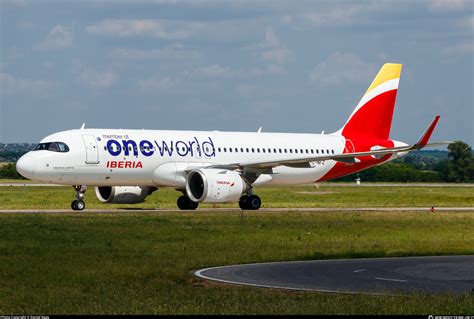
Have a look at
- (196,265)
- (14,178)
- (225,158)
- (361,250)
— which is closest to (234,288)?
(196,265)

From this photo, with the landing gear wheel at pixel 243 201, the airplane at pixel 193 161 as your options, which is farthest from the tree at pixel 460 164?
the landing gear wheel at pixel 243 201

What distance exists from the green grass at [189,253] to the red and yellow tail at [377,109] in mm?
12017

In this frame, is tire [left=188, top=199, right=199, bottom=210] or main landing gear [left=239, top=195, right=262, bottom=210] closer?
main landing gear [left=239, top=195, right=262, bottom=210]

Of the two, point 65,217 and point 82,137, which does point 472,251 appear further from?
point 82,137

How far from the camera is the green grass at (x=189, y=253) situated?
21297mm

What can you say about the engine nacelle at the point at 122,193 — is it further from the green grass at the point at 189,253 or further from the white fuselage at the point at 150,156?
the green grass at the point at 189,253

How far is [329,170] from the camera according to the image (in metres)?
60.8

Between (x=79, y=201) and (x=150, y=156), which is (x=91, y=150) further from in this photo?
(x=150, y=156)

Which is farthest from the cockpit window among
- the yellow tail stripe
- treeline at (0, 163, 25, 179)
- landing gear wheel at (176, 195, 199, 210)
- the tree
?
the tree

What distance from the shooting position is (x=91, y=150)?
51.6m

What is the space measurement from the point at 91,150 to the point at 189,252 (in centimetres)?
1996

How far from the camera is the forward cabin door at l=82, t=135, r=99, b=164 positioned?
5144cm

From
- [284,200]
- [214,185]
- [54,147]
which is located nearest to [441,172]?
[284,200]

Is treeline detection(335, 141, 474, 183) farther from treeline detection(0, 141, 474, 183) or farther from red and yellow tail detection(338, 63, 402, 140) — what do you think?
red and yellow tail detection(338, 63, 402, 140)
